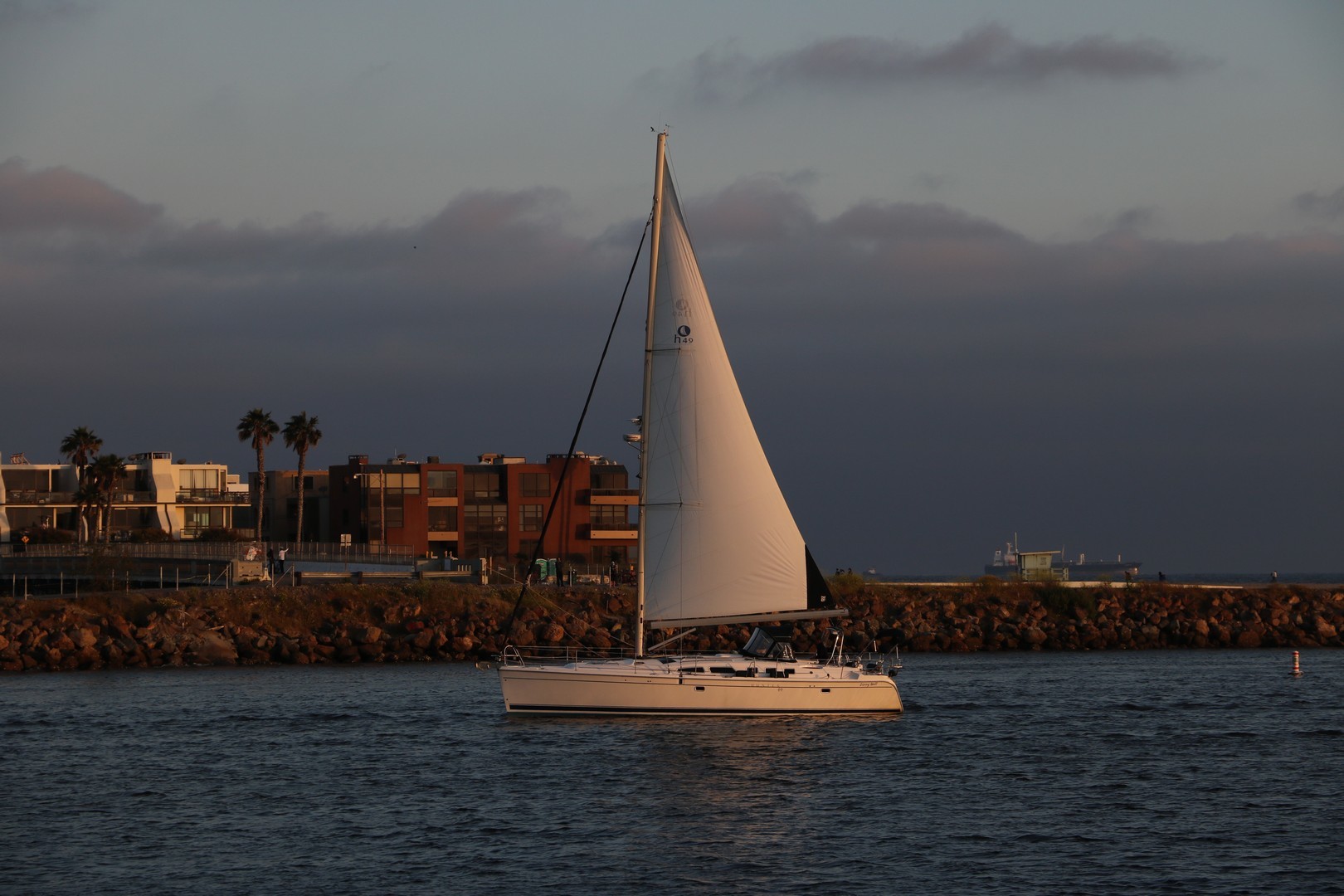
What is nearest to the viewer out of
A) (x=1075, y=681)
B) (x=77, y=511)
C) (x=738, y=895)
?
(x=738, y=895)

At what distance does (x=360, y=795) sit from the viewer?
100ft

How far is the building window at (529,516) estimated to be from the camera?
9706 centimetres

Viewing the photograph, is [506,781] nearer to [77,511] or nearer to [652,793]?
[652,793]

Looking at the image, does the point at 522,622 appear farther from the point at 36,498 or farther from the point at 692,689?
the point at 36,498

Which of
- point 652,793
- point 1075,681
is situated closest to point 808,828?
point 652,793

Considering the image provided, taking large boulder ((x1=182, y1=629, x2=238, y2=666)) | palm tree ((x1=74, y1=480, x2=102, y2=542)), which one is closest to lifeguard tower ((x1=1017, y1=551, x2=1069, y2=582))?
large boulder ((x1=182, y1=629, x2=238, y2=666))

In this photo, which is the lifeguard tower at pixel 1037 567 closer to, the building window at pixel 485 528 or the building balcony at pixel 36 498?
the building window at pixel 485 528

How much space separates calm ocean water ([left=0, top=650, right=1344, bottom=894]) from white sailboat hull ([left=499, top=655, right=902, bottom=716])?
62 cm

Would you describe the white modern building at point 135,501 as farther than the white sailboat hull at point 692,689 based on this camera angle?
Yes

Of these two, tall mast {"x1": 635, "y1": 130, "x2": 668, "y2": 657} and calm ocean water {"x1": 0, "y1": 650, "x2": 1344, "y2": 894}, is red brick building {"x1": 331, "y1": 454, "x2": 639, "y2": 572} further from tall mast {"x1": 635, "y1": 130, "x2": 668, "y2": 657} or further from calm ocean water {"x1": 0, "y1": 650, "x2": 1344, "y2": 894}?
tall mast {"x1": 635, "y1": 130, "x2": 668, "y2": 657}

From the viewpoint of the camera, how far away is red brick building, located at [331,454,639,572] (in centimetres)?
9594

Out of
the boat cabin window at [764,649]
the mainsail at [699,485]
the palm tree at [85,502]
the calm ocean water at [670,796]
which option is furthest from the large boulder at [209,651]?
the palm tree at [85,502]

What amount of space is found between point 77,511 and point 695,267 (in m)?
90.6

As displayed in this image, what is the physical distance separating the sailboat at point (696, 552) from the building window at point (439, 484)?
58.9 m
